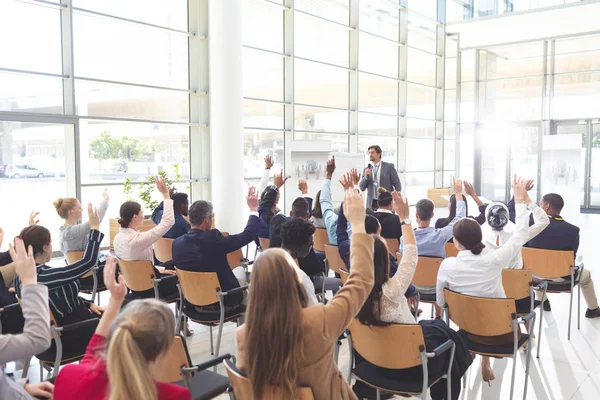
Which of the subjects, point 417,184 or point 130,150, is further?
point 417,184

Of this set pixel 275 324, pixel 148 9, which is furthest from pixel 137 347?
pixel 148 9

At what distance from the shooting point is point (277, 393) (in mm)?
1837

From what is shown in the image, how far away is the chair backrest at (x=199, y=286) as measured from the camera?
154 inches

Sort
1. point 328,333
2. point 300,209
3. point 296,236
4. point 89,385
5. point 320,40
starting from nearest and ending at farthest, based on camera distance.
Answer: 1. point 89,385
2. point 328,333
3. point 296,236
4. point 300,209
5. point 320,40

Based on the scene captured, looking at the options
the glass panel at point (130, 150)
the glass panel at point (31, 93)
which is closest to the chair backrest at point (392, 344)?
the glass panel at point (31, 93)

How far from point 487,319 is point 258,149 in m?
8.70

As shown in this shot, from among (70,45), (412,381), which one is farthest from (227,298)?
(70,45)

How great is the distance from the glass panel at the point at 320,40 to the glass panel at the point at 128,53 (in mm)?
3018

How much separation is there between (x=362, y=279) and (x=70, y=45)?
797 centimetres

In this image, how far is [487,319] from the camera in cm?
321

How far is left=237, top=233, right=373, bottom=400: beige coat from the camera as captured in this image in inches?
73.2

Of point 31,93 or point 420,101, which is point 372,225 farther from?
point 420,101

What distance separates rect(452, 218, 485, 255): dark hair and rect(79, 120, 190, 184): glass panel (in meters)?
7.18

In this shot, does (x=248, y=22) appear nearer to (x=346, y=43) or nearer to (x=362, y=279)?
(x=346, y=43)
